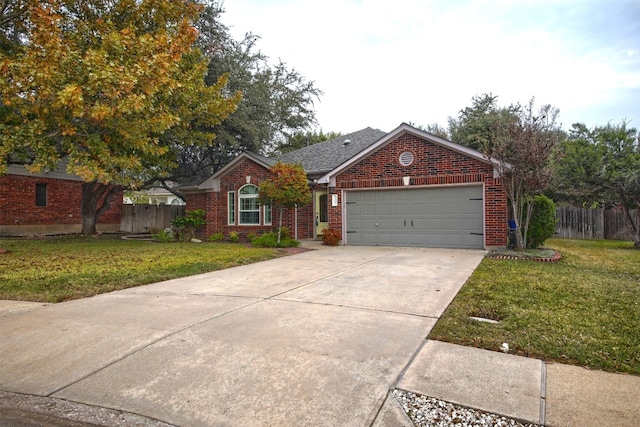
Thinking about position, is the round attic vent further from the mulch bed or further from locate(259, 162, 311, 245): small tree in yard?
the mulch bed

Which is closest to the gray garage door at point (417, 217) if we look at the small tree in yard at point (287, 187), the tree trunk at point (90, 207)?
the small tree in yard at point (287, 187)

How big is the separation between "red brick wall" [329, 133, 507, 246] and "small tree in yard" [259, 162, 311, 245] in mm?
1388

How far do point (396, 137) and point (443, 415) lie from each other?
11187mm

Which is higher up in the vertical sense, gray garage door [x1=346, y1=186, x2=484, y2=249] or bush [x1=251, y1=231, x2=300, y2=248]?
gray garage door [x1=346, y1=186, x2=484, y2=249]

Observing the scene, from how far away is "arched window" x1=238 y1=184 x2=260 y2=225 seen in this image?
16484 mm

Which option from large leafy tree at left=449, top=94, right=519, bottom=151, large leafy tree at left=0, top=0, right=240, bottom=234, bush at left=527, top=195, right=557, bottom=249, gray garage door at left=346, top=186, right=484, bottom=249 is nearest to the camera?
large leafy tree at left=0, top=0, right=240, bottom=234

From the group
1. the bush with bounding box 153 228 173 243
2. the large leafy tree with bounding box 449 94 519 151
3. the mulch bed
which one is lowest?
the mulch bed

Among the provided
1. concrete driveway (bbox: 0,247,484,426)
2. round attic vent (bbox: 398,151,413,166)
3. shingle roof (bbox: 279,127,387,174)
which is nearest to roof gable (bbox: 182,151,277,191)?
shingle roof (bbox: 279,127,387,174)

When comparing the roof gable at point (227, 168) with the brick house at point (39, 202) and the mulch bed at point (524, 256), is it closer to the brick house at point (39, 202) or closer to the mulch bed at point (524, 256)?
the brick house at point (39, 202)

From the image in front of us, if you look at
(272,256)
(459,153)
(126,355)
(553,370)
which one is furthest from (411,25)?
(126,355)

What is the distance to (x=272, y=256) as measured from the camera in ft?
35.4

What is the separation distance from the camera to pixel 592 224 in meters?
17.4

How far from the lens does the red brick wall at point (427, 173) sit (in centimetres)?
1135

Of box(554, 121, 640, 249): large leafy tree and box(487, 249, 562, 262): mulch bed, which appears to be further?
box(554, 121, 640, 249): large leafy tree
